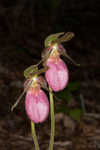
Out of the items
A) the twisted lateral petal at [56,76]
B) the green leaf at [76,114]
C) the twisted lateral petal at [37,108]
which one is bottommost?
the green leaf at [76,114]

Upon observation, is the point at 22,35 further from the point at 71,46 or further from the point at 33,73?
the point at 33,73

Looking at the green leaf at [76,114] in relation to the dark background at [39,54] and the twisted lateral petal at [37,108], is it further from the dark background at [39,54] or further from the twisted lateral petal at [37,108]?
the twisted lateral petal at [37,108]

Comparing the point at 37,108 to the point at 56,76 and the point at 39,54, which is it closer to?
the point at 56,76

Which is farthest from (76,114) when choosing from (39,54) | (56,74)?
(39,54)

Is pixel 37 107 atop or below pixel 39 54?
atop

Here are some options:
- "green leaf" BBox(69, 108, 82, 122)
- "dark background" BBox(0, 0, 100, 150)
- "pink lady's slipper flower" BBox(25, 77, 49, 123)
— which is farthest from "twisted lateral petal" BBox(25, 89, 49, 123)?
"green leaf" BBox(69, 108, 82, 122)

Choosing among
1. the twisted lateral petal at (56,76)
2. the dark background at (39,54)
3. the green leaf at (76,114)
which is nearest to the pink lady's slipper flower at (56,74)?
the twisted lateral petal at (56,76)

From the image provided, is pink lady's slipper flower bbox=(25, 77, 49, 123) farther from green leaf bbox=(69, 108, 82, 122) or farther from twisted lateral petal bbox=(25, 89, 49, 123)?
green leaf bbox=(69, 108, 82, 122)
